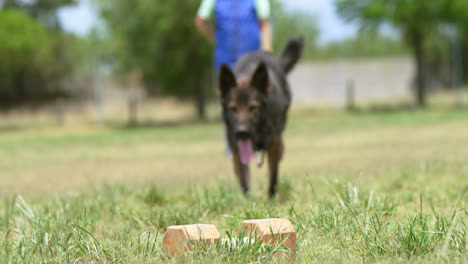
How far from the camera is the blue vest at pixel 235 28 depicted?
5.62 metres

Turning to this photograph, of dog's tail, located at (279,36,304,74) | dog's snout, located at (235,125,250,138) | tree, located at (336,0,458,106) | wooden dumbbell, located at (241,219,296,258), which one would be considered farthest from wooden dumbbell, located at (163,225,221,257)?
tree, located at (336,0,458,106)

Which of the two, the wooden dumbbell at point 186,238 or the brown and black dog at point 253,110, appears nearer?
the wooden dumbbell at point 186,238

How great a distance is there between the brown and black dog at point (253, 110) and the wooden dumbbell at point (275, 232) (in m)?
1.68

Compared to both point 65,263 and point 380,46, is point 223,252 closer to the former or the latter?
point 65,263

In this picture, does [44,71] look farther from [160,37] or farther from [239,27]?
[239,27]

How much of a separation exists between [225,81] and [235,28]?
5.26 ft

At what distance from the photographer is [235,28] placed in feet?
18.5

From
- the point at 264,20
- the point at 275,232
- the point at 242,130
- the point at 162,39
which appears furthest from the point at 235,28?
the point at 162,39

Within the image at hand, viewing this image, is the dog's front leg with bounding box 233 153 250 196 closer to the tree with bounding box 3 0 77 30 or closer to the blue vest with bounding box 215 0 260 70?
the blue vest with bounding box 215 0 260 70

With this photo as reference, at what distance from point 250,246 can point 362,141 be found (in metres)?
9.99

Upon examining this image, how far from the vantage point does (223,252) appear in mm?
2340

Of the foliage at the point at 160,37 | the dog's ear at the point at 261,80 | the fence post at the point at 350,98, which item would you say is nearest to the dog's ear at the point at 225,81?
the dog's ear at the point at 261,80

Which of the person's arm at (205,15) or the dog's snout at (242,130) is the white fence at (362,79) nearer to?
the person's arm at (205,15)

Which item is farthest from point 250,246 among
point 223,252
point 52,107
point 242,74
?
point 52,107
